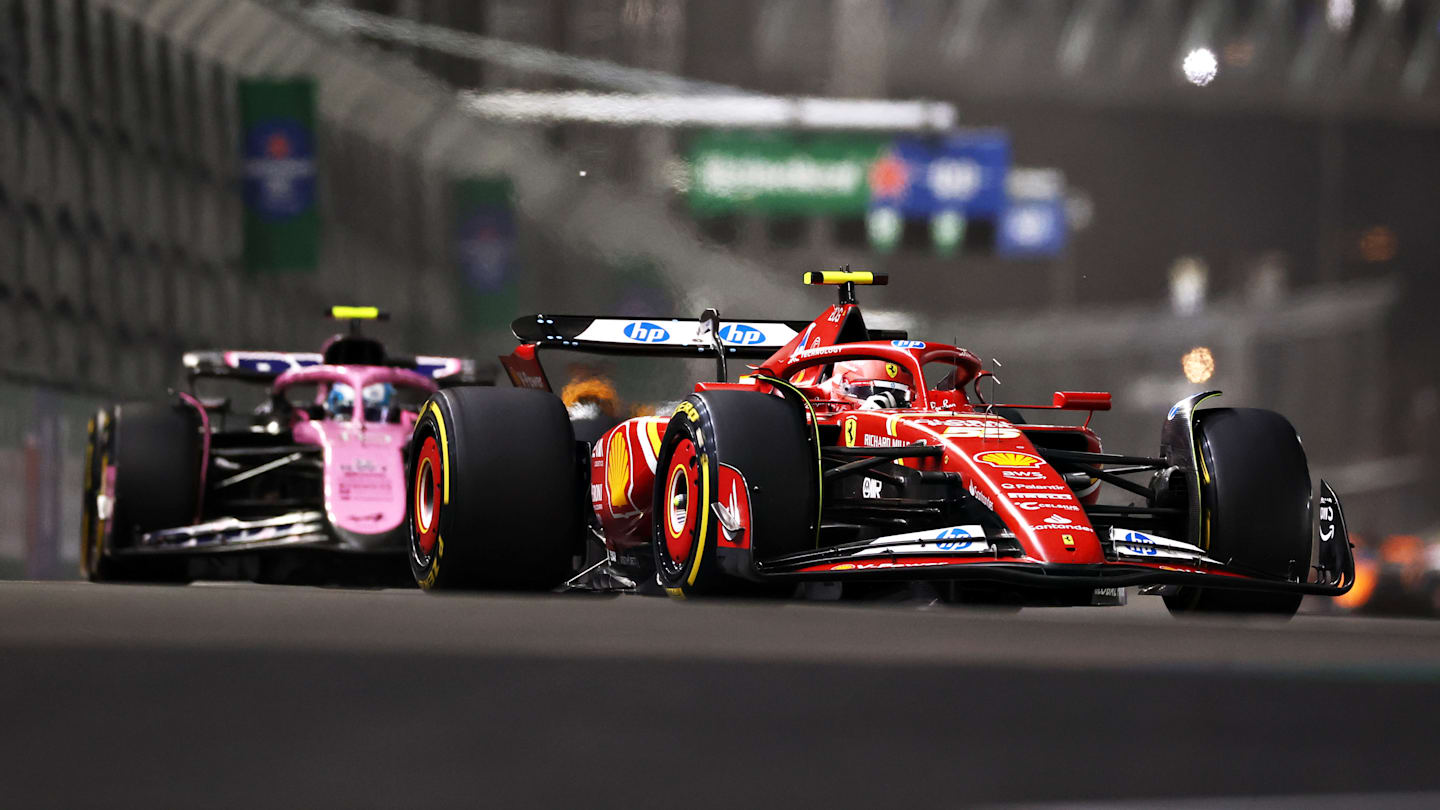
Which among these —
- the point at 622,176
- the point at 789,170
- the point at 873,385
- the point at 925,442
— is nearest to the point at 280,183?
the point at 622,176

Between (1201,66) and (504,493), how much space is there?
25.4 m

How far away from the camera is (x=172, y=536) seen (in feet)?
40.1

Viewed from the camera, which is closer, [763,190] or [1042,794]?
[1042,794]

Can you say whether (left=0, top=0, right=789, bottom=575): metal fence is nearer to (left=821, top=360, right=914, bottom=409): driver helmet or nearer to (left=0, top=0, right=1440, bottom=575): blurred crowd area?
(left=0, top=0, right=1440, bottom=575): blurred crowd area

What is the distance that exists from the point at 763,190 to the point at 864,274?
1396 cm

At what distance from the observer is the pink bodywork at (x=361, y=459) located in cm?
1174

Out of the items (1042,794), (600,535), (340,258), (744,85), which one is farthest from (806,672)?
(744,85)

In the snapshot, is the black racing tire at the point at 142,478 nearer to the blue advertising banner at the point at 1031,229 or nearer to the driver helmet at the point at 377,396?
the driver helmet at the point at 377,396

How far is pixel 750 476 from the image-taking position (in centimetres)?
789

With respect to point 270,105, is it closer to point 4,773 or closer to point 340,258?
point 340,258

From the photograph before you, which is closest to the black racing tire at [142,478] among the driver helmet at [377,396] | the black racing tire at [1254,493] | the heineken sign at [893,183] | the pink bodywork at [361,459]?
the pink bodywork at [361,459]

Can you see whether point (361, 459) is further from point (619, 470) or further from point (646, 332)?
point (619, 470)

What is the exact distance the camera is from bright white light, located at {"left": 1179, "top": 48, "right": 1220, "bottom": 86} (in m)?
31.7

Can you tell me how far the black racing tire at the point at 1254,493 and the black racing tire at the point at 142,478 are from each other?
642 cm
